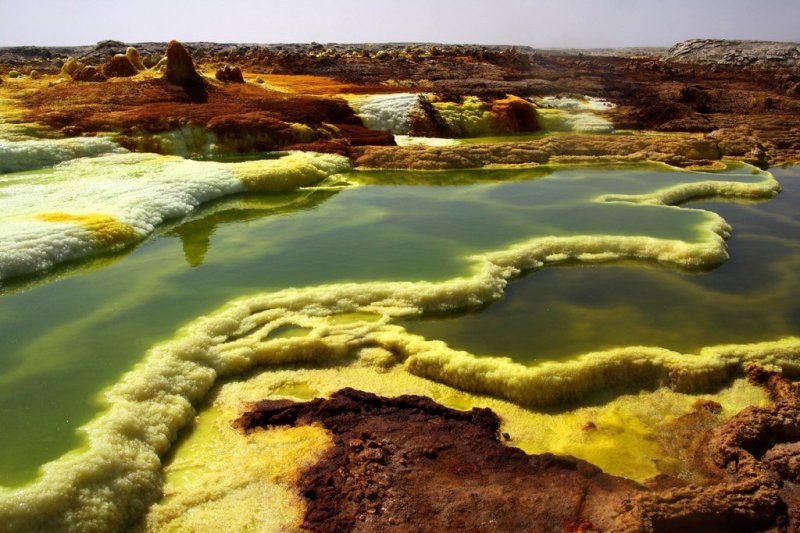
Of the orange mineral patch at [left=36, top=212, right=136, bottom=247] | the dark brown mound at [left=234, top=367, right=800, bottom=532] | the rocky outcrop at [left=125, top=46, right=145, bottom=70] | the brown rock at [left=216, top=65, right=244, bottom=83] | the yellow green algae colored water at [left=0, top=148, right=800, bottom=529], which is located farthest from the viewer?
the brown rock at [left=216, top=65, right=244, bottom=83]

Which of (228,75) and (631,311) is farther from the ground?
(228,75)

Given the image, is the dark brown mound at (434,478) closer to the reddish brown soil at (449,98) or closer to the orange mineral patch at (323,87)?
the reddish brown soil at (449,98)

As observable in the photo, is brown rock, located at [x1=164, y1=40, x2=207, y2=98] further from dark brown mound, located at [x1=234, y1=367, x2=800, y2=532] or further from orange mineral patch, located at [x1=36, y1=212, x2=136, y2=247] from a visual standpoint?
dark brown mound, located at [x1=234, y1=367, x2=800, y2=532]

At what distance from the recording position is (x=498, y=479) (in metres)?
7.02

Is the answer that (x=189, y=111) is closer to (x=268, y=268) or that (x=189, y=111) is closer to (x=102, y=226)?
(x=102, y=226)

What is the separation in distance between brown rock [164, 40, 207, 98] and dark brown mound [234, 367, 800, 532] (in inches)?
1200

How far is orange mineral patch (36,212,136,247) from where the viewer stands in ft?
51.3

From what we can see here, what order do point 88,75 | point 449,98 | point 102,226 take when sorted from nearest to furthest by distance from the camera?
point 102,226 → point 88,75 → point 449,98

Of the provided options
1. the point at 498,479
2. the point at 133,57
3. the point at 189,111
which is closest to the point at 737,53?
the point at 133,57

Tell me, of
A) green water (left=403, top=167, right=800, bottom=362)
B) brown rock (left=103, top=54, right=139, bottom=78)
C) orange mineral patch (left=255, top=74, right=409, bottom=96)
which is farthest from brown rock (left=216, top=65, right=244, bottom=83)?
green water (left=403, top=167, right=800, bottom=362)

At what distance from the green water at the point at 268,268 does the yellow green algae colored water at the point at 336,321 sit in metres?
0.05

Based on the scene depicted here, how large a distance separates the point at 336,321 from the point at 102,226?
27.4 feet

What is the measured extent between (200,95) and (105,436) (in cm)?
3037

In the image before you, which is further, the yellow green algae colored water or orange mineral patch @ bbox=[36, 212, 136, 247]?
orange mineral patch @ bbox=[36, 212, 136, 247]
